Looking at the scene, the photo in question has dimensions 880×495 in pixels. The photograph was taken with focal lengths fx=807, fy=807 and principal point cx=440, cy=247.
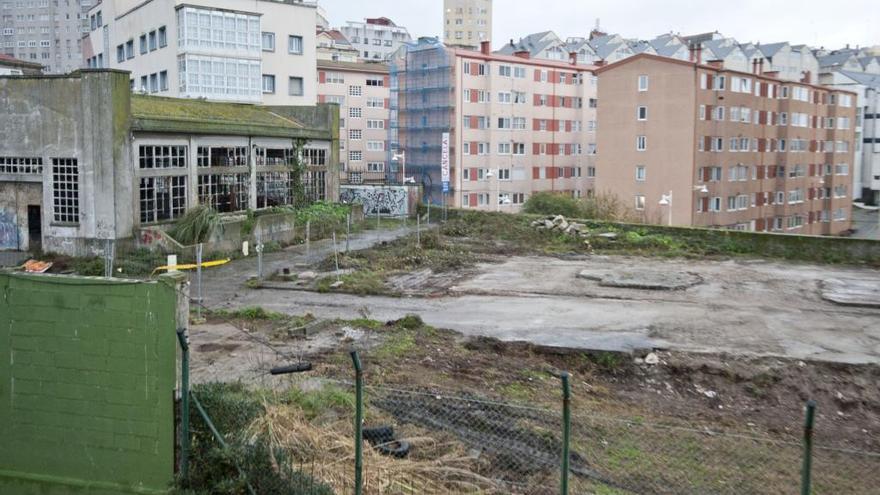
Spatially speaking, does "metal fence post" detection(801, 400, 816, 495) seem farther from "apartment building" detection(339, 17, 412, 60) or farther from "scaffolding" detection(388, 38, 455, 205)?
"apartment building" detection(339, 17, 412, 60)

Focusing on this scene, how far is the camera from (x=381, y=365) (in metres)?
14.7

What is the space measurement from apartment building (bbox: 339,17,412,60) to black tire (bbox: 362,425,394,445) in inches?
5579

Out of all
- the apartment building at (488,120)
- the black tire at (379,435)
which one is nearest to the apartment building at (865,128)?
the apartment building at (488,120)

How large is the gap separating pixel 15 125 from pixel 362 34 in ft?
418

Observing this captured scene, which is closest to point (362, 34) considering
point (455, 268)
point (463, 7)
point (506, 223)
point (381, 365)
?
point (463, 7)

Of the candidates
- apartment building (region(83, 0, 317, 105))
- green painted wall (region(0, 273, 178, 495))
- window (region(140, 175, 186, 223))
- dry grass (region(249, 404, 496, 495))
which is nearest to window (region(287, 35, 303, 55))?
apartment building (region(83, 0, 317, 105))

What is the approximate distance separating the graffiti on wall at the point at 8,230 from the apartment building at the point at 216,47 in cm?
1806

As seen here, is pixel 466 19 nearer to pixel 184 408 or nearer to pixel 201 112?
pixel 201 112

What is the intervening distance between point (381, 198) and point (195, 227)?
19.8 m

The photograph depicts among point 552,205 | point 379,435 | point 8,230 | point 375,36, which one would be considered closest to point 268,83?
point 552,205

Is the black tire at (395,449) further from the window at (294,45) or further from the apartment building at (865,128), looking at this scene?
the apartment building at (865,128)

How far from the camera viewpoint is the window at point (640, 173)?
61.4 meters

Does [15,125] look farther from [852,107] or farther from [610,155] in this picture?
[852,107]

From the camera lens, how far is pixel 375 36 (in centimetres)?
15375
